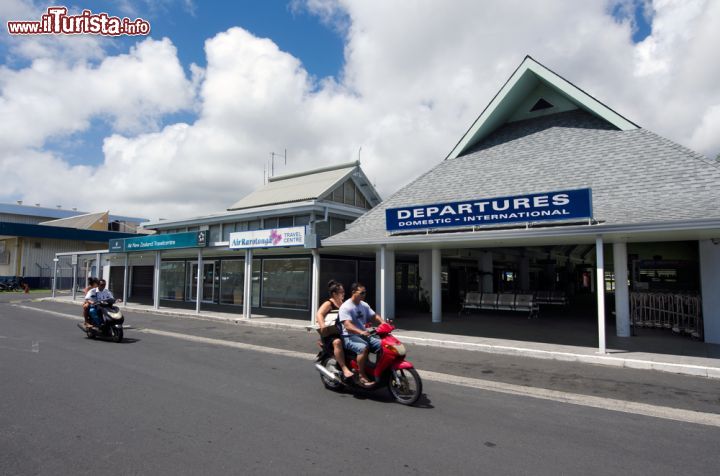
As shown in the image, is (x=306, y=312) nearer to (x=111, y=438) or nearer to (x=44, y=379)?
(x=44, y=379)

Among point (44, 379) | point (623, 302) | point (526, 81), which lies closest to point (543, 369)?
point (623, 302)

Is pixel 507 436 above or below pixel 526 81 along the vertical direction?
below

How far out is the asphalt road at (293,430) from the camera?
4.24 meters

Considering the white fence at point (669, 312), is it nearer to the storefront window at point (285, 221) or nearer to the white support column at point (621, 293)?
the white support column at point (621, 293)

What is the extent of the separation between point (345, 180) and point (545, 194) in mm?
14246

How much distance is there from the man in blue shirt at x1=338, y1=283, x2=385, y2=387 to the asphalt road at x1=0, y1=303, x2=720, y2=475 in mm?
617

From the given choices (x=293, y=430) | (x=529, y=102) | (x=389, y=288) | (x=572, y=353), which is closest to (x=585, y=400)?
(x=572, y=353)

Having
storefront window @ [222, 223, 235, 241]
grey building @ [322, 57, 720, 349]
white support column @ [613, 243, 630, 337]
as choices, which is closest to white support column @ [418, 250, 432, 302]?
grey building @ [322, 57, 720, 349]

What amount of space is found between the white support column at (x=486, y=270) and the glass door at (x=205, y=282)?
1407 centimetres

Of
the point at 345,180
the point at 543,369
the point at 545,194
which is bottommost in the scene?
the point at 543,369

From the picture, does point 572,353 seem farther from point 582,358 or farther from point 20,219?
point 20,219

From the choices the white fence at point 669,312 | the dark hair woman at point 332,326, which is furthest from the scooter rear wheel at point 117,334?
the white fence at point 669,312

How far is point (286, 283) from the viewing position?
20562 mm

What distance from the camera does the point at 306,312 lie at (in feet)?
63.9
